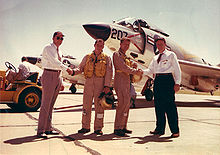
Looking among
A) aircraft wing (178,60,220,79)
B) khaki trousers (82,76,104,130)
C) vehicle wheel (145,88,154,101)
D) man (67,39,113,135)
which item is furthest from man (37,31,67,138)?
vehicle wheel (145,88,154,101)

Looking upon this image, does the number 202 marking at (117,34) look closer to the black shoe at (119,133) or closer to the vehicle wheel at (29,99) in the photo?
the vehicle wheel at (29,99)

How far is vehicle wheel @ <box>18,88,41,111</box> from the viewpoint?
19.6 ft

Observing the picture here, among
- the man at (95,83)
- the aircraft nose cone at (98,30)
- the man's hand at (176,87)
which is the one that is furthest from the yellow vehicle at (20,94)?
the man's hand at (176,87)

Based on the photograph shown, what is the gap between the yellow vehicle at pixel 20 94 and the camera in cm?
592

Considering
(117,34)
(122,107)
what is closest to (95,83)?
(122,107)

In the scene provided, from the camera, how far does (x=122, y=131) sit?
362 cm

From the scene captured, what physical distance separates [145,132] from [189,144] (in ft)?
3.38

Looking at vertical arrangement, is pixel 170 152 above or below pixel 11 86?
below

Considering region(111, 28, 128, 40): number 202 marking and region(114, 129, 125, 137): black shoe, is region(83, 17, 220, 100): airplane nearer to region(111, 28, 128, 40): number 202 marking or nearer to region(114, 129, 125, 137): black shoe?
region(111, 28, 128, 40): number 202 marking

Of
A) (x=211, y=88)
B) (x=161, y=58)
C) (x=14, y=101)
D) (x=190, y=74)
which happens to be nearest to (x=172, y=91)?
(x=161, y=58)

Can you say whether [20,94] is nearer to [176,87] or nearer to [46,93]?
[46,93]

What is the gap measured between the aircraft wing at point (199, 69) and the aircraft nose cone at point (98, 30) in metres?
3.92

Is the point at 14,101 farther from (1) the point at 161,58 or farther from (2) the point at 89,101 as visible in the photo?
(1) the point at 161,58

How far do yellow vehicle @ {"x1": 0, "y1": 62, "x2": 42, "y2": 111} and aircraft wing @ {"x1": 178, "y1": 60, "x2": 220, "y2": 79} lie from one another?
694 cm
